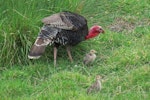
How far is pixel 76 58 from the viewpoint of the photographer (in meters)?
7.42

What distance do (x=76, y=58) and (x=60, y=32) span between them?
610 mm

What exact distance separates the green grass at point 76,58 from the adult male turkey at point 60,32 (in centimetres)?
26

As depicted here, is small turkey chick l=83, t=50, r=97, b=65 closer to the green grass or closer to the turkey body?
the green grass

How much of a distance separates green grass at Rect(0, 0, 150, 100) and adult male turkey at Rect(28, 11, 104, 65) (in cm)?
26

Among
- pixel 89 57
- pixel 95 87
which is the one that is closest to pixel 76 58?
pixel 89 57

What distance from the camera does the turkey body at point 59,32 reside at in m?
6.90

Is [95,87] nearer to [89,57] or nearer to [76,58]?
[89,57]

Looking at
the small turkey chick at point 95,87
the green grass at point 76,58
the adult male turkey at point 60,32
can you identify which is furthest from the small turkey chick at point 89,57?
the small turkey chick at point 95,87

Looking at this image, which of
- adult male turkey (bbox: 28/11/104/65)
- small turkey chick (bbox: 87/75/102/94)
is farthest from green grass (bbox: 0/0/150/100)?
adult male turkey (bbox: 28/11/104/65)

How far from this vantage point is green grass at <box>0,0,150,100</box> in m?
6.03

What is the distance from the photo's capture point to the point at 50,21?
7023 millimetres

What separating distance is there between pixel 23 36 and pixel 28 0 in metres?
0.65

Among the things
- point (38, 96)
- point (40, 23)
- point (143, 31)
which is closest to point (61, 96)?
point (38, 96)

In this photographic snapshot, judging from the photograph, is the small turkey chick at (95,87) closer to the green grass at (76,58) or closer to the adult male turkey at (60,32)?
the green grass at (76,58)
